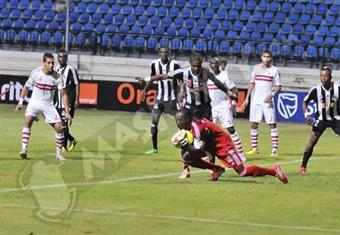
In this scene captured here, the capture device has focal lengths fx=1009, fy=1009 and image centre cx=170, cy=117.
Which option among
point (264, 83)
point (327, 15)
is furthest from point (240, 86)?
point (264, 83)

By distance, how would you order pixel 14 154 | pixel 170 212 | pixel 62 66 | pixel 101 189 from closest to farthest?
pixel 170 212
pixel 101 189
pixel 14 154
pixel 62 66

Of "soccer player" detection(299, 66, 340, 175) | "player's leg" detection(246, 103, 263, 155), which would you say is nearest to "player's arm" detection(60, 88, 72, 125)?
"player's leg" detection(246, 103, 263, 155)

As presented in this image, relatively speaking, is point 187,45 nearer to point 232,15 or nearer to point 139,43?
point 139,43

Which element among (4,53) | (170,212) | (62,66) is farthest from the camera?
(4,53)

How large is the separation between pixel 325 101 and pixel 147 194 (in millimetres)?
5134

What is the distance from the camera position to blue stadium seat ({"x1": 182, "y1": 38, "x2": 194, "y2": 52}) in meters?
37.1

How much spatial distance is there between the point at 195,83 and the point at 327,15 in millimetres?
20288

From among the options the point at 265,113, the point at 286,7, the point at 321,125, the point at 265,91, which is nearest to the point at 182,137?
the point at 321,125

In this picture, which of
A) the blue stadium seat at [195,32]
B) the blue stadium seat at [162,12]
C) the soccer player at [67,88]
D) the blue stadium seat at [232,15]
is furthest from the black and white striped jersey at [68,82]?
the blue stadium seat at [162,12]

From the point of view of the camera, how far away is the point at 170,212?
13.8 meters

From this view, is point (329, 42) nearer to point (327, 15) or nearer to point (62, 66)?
point (327, 15)

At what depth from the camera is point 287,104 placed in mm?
33312

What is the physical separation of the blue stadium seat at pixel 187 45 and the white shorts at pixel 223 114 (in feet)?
47.4

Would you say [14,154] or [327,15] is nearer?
[14,154]
